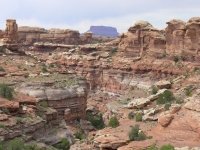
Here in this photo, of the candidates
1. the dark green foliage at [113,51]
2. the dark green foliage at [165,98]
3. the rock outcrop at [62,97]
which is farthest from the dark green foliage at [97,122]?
the dark green foliage at [113,51]

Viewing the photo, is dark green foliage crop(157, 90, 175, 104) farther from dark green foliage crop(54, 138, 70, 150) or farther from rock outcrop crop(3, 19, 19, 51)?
rock outcrop crop(3, 19, 19, 51)

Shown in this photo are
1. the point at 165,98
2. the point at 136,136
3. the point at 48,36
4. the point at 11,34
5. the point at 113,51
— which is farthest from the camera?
the point at 48,36

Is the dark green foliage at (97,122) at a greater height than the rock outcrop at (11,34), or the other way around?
the rock outcrop at (11,34)

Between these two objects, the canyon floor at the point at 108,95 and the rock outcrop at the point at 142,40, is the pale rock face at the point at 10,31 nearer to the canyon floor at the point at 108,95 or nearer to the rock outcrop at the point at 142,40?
the canyon floor at the point at 108,95

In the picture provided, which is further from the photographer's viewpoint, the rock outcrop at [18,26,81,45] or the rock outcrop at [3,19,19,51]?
the rock outcrop at [18,26,81,45]

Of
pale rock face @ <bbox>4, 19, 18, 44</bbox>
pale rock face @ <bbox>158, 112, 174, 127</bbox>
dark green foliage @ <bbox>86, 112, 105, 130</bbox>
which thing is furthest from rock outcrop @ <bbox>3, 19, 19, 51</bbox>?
pale rock face @ <bbox>158, 112, 174, 127</bbox>

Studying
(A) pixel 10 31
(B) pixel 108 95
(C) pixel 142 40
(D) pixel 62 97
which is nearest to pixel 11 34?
(A) pixel 10 31

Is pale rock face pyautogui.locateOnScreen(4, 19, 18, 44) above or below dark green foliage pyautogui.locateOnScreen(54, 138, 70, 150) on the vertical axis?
above

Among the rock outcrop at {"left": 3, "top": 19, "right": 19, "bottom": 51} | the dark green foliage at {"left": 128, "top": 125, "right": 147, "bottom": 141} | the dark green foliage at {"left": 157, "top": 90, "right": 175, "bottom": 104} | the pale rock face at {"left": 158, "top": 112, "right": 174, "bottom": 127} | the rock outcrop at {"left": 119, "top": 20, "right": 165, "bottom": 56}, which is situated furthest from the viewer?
the rock outcrop at {"left": 119, "top": 20, "right": 165, "bottom": 56}

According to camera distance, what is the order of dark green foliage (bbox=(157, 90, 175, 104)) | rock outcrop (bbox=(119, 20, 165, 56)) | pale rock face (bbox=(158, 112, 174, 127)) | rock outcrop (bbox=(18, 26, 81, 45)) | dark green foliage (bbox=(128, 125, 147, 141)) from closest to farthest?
dark green foliage (bbox=(128, 125, 147, 141)) < pale rock face (bbox=(158, 112, 174, 127)) < dark green foliage (bbox=(157, 90, 175, 104)) < rock outcrop (bbox=(119, 20, 165, 56)) < rock outcrop (bbox=(18, 26, 81, 45))

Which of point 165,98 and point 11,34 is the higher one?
point 11,34

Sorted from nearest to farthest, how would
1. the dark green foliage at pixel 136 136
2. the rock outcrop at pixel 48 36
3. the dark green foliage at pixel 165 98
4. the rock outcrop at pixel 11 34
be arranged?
the dark green foliage at pixel 136 136
the dark green foliage at pixel 165 98
the rock outcrop at pixel 11 34
the rock outcrop at pixel 48 36

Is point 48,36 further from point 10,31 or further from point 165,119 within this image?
point 165,119

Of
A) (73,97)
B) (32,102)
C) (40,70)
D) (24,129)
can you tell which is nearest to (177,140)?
(24,129)
